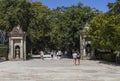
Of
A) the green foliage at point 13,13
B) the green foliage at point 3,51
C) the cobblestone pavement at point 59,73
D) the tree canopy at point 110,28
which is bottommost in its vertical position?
the cobblestone pavement at point 59,73

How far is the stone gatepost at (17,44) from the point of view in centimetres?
5333

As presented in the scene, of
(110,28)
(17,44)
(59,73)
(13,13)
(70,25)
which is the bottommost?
(59,73)

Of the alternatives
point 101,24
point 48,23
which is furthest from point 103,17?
point 48,23

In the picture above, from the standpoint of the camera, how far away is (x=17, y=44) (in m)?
54.1

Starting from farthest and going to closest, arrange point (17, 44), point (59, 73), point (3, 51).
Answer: point (17, 44)
point (3, 51)
point (59, 73)

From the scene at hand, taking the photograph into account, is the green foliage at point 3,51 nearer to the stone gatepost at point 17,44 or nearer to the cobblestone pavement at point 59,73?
the stone gatepost at point 17,44

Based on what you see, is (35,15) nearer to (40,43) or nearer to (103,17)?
(40,43)

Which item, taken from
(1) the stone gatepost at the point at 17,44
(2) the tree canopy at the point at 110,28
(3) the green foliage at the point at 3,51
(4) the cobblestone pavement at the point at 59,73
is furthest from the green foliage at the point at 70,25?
(4) the cobblestone pavement at the point at 59,73

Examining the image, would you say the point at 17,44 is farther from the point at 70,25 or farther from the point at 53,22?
the point at 53,22

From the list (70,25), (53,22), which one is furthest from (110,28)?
(53,22)

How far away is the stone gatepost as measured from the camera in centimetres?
5333

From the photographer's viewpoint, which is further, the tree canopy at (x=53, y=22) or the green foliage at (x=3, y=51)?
the tree canopy at (x=53, y=22)

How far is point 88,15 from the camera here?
61156 mm

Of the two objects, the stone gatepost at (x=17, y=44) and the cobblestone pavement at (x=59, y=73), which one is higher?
the stone gatepost at (x=17, y=44)
